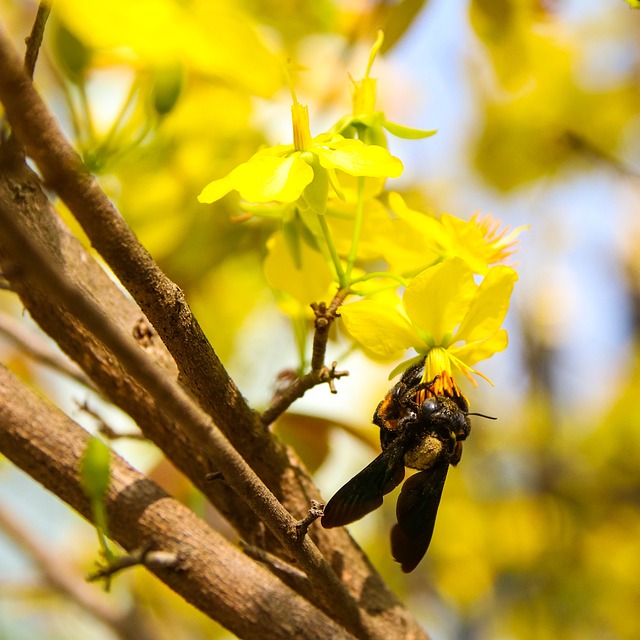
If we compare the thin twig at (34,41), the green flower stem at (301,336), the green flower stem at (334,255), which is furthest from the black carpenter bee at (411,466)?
the thin twig at (34,41)

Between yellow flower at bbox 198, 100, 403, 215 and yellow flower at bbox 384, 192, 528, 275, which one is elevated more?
yellow flower at bbox 384, 192, 528, 275

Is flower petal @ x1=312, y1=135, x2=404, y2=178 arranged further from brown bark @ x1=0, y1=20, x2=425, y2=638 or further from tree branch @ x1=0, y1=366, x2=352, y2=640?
tree branch @ x1=0, y1=366, x2=352, y2=640

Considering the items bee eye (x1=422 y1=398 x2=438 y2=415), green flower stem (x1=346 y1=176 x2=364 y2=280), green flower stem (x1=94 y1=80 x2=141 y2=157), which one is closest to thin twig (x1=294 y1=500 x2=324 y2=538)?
bee eye (x1=422 y1=398 x2=438 y2=415)

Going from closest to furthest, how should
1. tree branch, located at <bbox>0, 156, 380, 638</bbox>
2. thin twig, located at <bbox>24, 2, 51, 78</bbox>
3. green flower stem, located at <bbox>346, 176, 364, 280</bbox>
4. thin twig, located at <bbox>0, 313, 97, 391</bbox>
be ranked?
1. tree branch, located at <bbox>0, 156, 380, 638</bbox>
2. thin twig, located at <bbox>24, 2, 51, 78</bbox>
3. green flower stem, located at <bbox>346, 176, 364, 280</bbox>
4. thin twig, located at <bbox>0, 313, 97, 391</bbox>

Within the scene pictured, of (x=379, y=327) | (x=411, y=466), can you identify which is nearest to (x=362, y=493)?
(x=411, y=466)

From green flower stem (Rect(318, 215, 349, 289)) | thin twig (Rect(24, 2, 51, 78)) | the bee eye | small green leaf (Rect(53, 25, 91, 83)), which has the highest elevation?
small green leaf (Rect(53, 25, 91, 83))

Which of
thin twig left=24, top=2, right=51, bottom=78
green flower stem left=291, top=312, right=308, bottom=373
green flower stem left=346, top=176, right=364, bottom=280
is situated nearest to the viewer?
thin twig left=24, top=2, right=51, bottom=78

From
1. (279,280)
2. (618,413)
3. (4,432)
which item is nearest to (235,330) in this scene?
(279,280)
